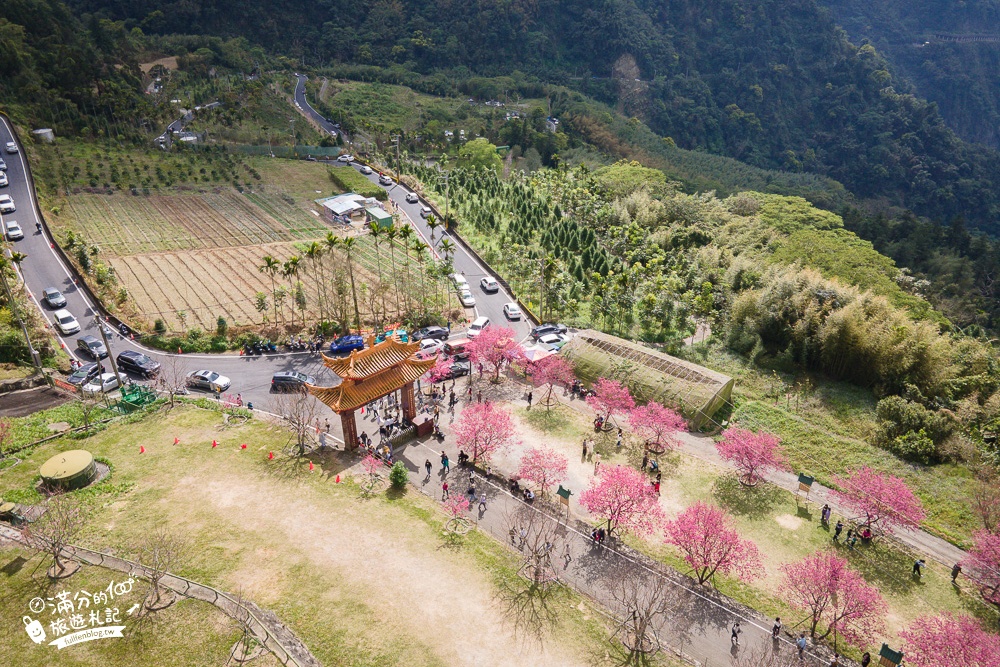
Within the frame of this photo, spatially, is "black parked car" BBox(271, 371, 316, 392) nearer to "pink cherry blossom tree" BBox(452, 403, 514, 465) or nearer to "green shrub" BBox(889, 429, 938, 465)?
A: "pink cherry blossom tree" BBox(452, 403, 514, 465)

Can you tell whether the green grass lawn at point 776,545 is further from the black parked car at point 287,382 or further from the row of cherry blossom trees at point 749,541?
the black parked car at point 287,382

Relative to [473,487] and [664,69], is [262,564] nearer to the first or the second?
[473,487]

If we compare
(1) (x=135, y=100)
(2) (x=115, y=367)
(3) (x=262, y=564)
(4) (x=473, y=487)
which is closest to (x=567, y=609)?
(4) (x=473, y=487)

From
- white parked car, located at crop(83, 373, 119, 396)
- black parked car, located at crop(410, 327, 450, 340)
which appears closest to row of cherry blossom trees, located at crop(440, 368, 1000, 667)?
black parked car, located at crop(410, 327, 450, 340)

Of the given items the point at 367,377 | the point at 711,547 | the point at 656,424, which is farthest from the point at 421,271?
the point at 711,547

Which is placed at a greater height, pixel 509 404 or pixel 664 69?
pixel 664 69
